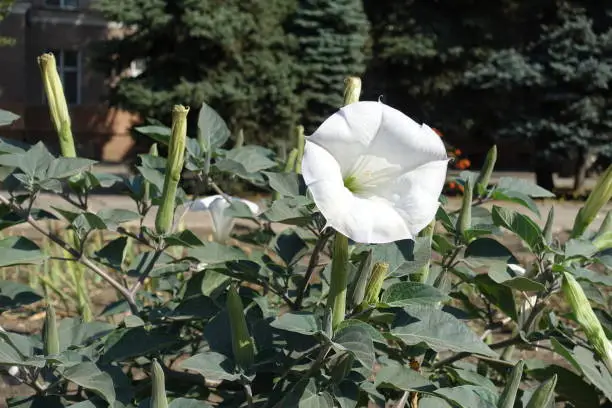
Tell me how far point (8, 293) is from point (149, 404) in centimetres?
59

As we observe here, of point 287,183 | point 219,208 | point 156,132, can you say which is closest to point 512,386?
point 287,183

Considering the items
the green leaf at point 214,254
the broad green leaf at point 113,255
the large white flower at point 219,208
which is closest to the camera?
the green leaf at point 214,254

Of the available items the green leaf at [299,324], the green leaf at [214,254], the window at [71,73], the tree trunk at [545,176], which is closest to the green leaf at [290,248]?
the green leaf at [214,254]

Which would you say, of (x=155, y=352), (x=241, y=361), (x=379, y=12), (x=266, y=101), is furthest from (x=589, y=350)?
(x=379, y=12)

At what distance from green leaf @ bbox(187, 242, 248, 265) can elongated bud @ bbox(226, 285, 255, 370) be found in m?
0.30

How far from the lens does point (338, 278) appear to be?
1.19 m

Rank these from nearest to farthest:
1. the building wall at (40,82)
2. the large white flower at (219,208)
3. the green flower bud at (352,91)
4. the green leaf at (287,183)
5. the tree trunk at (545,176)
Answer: the green flower bud at (352,91) < the green leaf at (287,183) < the large white flower at (219,208) < the tree trunk at (545,176) < the building wall at (40,82)

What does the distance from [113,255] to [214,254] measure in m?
0.24

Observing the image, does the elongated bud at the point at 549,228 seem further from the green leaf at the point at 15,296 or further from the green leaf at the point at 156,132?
the green leaf at the point at 15,296

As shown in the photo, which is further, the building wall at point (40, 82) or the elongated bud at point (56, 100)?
the building wall at point (40, 82)

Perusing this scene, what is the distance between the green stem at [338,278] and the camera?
1174mm

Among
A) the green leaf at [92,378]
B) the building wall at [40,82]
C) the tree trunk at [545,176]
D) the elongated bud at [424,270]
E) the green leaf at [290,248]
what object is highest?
the elongated bud at [424,270]

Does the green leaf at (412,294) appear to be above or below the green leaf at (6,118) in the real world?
below

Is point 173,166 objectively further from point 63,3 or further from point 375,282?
point 63,3
